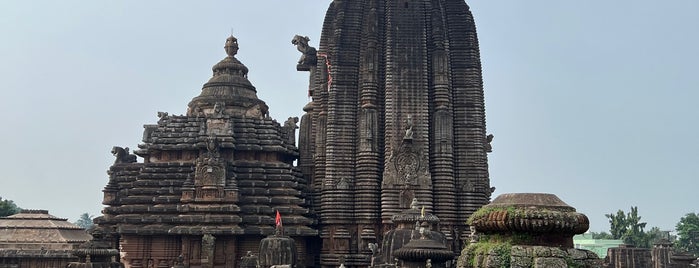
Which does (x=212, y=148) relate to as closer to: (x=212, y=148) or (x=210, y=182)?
(x=212, y=148)

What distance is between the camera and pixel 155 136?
32312mm

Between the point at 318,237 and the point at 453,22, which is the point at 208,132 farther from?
the point at 453,22

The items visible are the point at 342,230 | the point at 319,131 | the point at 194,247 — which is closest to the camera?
the point at 194,247

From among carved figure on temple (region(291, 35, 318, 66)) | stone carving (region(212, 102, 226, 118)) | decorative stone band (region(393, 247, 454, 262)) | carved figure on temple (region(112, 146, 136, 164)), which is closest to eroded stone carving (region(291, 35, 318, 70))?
carved figure on temple (region(291, 35, 318, 66))

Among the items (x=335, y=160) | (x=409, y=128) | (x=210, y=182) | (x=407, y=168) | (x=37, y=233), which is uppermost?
(x=409, y=128)

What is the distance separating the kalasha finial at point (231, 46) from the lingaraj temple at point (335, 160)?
3.18 m

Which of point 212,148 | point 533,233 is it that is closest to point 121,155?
point 212,148

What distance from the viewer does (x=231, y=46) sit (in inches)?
1431

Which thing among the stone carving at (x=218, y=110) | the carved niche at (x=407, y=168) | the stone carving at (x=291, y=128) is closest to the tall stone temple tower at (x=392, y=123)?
the carved niche at (x=407, y=168)

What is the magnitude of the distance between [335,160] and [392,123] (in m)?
3.09

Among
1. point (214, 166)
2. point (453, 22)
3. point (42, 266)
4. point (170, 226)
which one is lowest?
point (42, 266)

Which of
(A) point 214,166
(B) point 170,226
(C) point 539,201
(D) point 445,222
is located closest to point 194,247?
(B) point 170,226

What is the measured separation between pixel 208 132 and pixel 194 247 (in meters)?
5.95

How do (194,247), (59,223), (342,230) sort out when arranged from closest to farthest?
(194,247), (342,230), (59,223)
